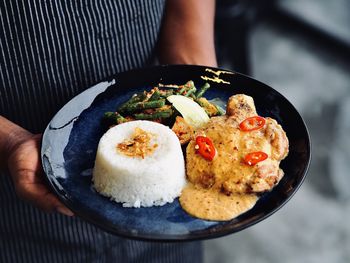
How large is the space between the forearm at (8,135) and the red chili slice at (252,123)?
1.03 metres

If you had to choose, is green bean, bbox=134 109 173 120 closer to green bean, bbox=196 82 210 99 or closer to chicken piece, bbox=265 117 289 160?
green bean, bbox=196 82 210 99

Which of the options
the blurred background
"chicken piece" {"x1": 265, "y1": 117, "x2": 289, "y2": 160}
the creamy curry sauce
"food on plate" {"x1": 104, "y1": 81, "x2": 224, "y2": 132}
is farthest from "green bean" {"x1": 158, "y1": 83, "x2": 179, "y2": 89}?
the blurred background

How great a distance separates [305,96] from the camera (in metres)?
6.15

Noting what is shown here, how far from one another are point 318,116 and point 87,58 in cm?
399

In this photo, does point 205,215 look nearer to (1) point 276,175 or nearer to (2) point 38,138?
(1) point 276,175

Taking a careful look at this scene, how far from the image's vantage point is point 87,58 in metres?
2.50

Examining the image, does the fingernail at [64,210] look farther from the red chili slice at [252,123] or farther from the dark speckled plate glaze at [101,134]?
the red chili slice at [252,123]

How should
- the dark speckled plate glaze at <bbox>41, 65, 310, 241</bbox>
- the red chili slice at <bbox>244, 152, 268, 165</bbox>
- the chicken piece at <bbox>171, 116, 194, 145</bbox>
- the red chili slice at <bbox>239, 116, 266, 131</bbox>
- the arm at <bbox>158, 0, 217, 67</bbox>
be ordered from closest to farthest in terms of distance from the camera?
1. the dark speckled plate glaze at <bbox>41, 65, 310, 241</bbox>
2. the red chili slice at <bbox>244, 152, 268, 165</bbox>
3. the red chili slice at <bbox>239, 116, 266, 131</bbox>
4. the chicken piece at <bbox>171, 116, 194, 145</bbox>
5. the arm at <bbox>158, 0, 217, 67</bbox>

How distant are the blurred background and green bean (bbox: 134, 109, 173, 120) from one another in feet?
8.10

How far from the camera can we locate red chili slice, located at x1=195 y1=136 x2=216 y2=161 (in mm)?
2160

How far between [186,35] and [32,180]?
137 cm

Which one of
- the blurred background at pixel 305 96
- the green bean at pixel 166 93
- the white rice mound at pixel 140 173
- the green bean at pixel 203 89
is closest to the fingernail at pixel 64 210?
the white rice mound at pixel 140 173

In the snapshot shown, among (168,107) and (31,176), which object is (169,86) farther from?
(31,176)

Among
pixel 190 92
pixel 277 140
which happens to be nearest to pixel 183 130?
pixel 190 92
